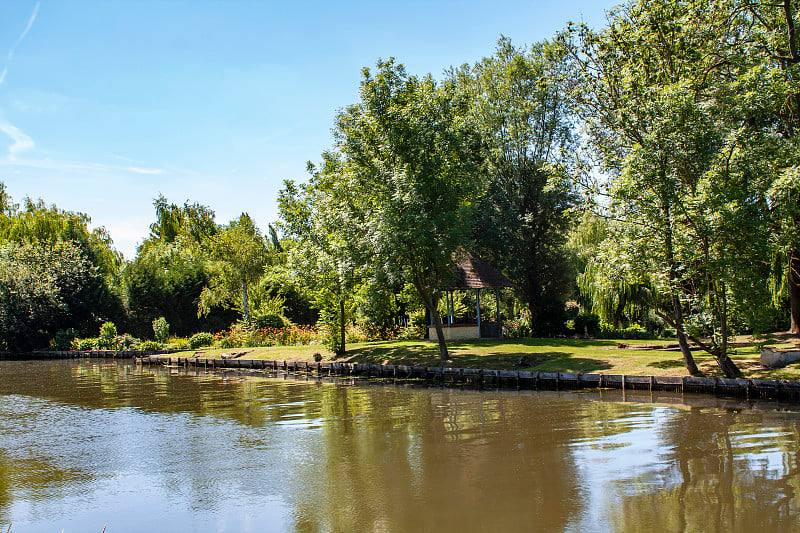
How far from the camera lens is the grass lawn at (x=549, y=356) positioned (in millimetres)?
19719

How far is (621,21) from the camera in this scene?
65.3ft

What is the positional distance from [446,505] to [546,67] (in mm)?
29327

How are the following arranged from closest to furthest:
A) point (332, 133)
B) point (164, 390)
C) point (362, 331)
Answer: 1. point (164, 390)
2. point (332, 133)
3. point (362, 331)

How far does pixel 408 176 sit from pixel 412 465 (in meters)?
13.9

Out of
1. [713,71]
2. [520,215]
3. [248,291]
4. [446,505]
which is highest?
[713,71]

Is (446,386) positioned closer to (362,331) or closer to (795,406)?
(795,406)

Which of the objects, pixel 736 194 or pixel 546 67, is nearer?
pixel 736 194

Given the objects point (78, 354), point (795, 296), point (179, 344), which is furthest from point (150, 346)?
point (795, 296)

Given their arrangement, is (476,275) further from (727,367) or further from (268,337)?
(727,367)

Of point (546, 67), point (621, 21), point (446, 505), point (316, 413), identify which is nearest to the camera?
point (446, 505)

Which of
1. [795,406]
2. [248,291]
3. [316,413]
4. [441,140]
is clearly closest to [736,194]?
[795,406]

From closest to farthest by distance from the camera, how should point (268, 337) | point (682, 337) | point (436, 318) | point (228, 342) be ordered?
point (682, 337)
point (436, 318)
point (268, 337)
point (228, 342)

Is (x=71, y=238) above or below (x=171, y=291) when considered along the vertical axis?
above

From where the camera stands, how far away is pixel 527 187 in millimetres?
34219
